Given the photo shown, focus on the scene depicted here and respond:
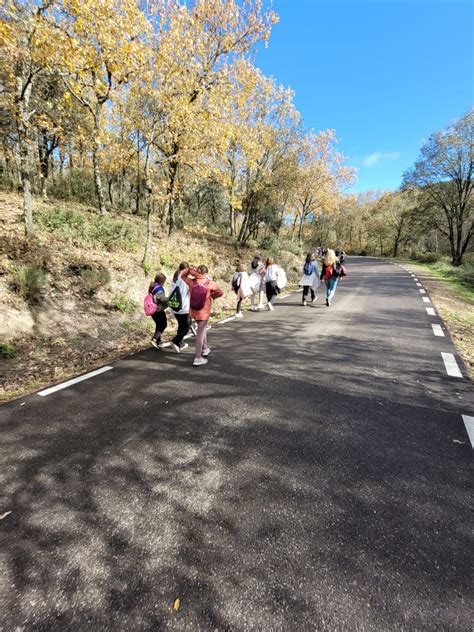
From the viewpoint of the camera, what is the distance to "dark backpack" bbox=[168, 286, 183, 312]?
584cm

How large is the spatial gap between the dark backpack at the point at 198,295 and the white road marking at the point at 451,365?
440 cm

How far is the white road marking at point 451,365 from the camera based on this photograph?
4863mm

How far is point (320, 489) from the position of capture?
2.52 meters

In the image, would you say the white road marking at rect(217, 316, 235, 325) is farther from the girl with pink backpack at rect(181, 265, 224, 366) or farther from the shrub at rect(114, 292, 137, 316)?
the girl with pink backpack at rect(181, 265, 224, 366)

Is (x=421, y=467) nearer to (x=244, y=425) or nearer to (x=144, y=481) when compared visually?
(x=244, y=425)

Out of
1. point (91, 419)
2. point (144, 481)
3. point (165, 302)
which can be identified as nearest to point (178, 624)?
point (144, 481)

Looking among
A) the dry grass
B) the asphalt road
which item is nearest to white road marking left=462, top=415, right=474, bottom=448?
the asphalt road

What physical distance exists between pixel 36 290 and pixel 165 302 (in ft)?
10.6

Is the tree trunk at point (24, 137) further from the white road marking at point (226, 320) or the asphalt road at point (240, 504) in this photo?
the asphalt road at point (240, 504)

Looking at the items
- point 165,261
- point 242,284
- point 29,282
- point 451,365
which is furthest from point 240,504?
point 165,261

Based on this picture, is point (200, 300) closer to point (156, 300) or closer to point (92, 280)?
point (156, 300)

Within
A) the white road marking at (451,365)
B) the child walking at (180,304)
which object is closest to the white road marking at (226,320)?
the child walking at (180,304)

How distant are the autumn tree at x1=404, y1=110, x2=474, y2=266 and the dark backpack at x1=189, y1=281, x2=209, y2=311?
106ft

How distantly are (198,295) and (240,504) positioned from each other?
349cm
